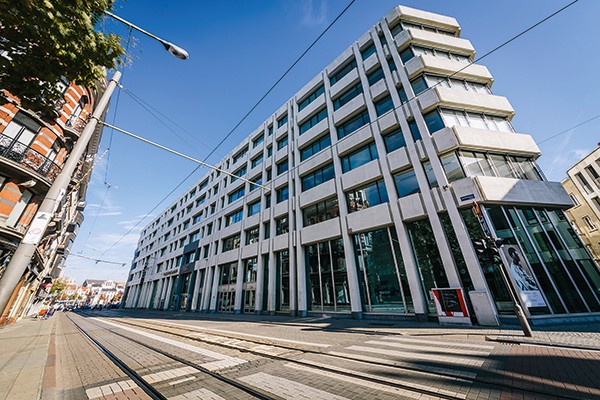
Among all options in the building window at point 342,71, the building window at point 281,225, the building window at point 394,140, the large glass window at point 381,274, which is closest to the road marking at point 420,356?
the large glass window at point 381,274

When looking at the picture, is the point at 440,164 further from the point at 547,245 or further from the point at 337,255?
the point at 337,255

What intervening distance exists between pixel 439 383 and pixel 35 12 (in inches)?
369

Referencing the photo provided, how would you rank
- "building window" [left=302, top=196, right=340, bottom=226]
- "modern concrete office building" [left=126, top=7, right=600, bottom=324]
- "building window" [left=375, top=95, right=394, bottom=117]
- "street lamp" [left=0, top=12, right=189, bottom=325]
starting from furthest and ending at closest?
"building window" [left=302, top=196, right=340, bottom=226]
"building window" [left=375, top=95, right=394, bottom=117]
"modern concrete office building" [left=126, top=7, right=600, bottom=324]
"street lamp" [left=0, top=12, right=189, bottom=325]

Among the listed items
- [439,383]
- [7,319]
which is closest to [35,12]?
[439,383]

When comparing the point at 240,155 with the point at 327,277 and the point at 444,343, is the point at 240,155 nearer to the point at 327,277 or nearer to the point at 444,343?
the point at 327,277

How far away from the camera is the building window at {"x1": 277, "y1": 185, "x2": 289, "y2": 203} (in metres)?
22.4

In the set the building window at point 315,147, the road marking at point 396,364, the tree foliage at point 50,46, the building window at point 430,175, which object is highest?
the building window at point 315,147

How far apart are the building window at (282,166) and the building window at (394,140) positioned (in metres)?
10.6

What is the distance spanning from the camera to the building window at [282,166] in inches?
933

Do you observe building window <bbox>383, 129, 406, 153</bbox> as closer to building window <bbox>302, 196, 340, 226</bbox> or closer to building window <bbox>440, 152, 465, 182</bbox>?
building window <bbox>440, 152, 465, 182</bbox>

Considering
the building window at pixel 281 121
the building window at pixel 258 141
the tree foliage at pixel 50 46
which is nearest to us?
the tree foliage at pixel 50 46

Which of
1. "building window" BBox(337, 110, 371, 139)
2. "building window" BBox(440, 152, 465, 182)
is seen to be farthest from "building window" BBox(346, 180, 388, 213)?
"building window" BBox(337, 110, 371, 139)

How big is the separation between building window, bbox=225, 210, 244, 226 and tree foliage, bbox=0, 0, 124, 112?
22.9 m

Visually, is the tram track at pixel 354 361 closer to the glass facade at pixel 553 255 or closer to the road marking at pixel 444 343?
the road marking at pixel 444 343
